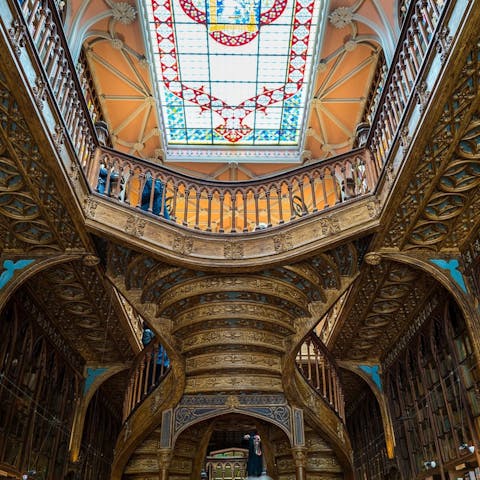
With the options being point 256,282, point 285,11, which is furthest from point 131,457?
point 285,11

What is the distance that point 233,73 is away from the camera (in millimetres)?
10398

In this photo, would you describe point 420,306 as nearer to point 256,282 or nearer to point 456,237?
point 456,237

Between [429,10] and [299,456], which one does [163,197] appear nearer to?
[429,10]

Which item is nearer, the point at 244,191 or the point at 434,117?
the point at 434,117

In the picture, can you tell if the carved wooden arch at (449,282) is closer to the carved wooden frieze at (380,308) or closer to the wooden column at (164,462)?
the carved wooden frieze at (380,308)

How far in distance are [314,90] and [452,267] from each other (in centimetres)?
599

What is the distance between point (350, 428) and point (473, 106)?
10.2 metres

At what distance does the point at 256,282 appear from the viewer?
666 cm

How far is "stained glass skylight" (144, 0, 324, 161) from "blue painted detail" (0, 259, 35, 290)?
19.0 feet

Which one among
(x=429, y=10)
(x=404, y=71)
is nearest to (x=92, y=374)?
(x=404, y=71)

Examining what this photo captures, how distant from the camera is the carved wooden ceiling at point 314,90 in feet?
28.9

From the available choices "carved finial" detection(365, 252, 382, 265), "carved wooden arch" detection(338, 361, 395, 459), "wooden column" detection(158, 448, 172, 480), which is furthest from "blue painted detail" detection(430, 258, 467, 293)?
"wooden column" detection(158, 448, 172, 480)

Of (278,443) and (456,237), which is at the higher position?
(456,237)

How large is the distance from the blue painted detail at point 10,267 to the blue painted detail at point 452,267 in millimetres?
5471
